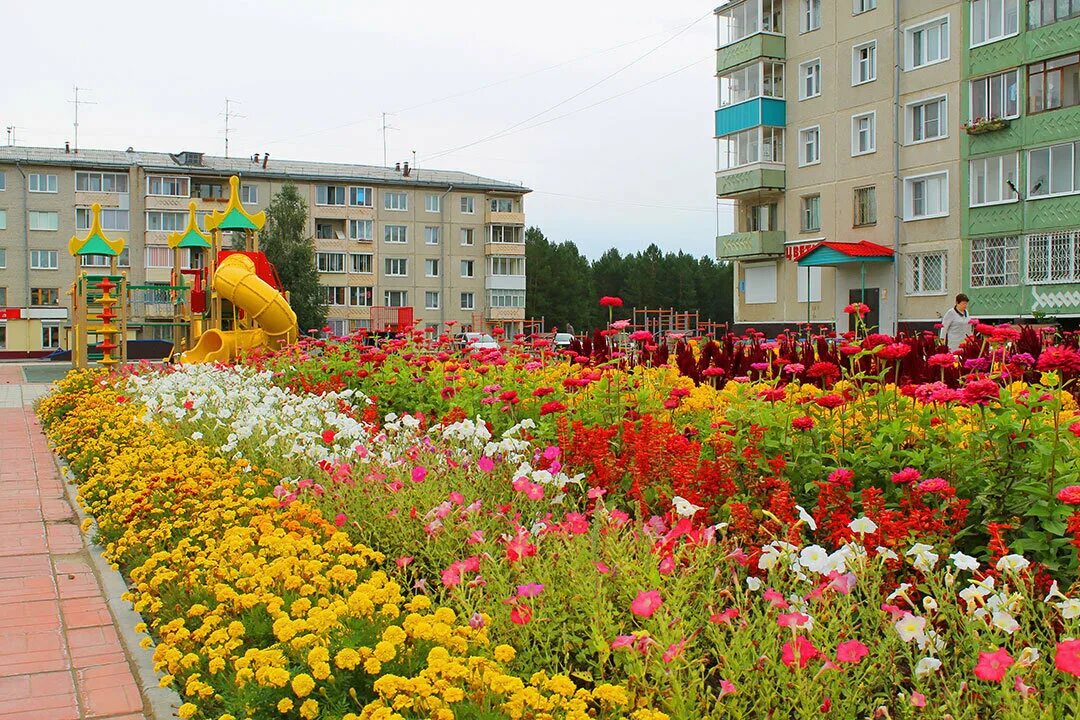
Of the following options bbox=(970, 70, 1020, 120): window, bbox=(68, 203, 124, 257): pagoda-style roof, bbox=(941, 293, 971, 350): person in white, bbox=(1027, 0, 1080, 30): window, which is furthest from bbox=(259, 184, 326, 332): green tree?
bbox=(941, 293, 971, 350): person in white

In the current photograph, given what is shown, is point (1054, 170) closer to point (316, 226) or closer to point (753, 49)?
point (753, 49)

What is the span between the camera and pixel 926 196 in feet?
97.9

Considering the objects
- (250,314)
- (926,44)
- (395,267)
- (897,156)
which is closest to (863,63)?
(926,44)

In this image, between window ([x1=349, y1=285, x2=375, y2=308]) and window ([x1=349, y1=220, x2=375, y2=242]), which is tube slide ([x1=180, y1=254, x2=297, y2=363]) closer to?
window ([x1=349, y1=285, x2=375, y2=308])

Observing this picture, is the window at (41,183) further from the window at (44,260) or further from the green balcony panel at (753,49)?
the green balcony panel at (753,49)

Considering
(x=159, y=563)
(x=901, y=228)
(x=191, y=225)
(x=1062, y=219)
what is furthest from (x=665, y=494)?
(x=901, y=228)

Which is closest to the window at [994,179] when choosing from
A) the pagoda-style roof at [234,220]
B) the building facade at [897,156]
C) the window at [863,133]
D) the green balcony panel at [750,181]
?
the building facade at [897,156]

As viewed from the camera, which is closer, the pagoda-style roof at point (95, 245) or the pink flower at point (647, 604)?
the pink flower at point (647, 604)

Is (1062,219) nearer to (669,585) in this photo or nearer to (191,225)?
(191,225)

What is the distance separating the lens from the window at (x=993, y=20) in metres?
27.2

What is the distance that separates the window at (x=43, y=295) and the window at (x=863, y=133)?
43.3 metres

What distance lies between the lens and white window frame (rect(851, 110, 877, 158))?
31.1 meters

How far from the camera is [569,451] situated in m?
5.21

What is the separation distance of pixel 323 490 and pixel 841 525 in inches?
104
